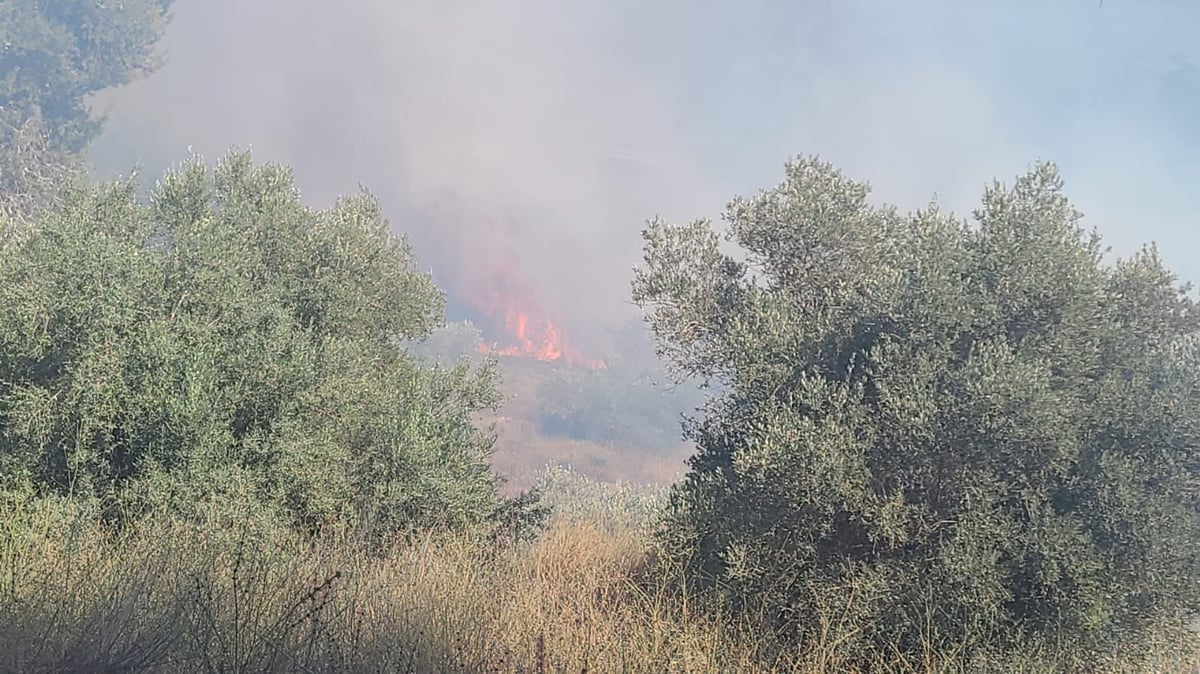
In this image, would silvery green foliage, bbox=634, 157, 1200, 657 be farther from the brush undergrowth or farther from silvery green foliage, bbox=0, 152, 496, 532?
silvery green foliage, bbox=0, 152, 496, 532

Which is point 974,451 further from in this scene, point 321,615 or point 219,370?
point 219,370

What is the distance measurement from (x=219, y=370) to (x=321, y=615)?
238 inches

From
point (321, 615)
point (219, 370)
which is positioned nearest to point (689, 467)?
point (219, 370)

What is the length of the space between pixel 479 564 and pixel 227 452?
4.11 m

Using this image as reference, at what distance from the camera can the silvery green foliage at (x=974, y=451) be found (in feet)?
24.9

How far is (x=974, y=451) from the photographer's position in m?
8.05

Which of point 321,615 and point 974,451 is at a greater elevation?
point 974,451

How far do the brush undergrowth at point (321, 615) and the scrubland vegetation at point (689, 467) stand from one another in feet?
0.14

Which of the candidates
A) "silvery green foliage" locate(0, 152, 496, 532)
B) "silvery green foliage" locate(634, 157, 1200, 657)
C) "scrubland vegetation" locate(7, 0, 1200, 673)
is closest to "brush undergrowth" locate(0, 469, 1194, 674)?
"scrubland vegetation" locate(7, 0, 1200, 673)

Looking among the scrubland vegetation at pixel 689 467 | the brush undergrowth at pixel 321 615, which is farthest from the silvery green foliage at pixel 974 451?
the brush undergrowth at pixel 321 615

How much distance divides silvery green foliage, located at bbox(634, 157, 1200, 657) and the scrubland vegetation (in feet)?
0.12

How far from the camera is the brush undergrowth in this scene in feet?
16.4

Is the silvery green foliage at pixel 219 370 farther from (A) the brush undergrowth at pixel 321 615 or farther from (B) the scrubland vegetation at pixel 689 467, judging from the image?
(A) the brush undergrowth at pixel 321 615

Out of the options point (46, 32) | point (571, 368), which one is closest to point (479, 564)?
point (46, 32)
